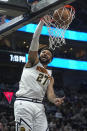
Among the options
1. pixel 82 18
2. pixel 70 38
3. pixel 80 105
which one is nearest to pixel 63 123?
pixel 80 105

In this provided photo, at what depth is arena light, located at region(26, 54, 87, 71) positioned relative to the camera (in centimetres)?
1566

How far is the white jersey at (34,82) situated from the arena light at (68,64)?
37.4 ft

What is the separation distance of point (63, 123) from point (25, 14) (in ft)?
30.0

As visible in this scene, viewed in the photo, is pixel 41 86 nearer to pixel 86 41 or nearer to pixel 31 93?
pixel 31 93

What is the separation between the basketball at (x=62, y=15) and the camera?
4711 mm

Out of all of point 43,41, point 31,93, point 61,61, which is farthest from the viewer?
point 61,61

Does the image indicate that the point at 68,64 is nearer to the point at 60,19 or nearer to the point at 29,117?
the point at 60,19

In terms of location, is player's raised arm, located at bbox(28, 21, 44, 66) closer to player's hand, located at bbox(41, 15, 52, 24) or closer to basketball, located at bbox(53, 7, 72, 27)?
player's hand, located at bbox(41, 15, 52, 24)

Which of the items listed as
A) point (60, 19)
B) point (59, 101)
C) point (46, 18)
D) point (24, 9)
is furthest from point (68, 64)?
point (59, 101)

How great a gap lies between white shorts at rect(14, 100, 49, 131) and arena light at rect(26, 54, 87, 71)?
11654 mm

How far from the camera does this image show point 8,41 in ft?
52.4

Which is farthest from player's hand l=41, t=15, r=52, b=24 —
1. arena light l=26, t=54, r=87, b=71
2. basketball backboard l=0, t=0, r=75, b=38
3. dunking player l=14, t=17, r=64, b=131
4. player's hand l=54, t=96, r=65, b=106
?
arena light l=26, t=54, r=87, b=71

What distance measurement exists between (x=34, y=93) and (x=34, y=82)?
158 millimetres

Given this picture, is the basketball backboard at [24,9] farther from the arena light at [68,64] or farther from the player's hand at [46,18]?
the arena light at [68,64]
